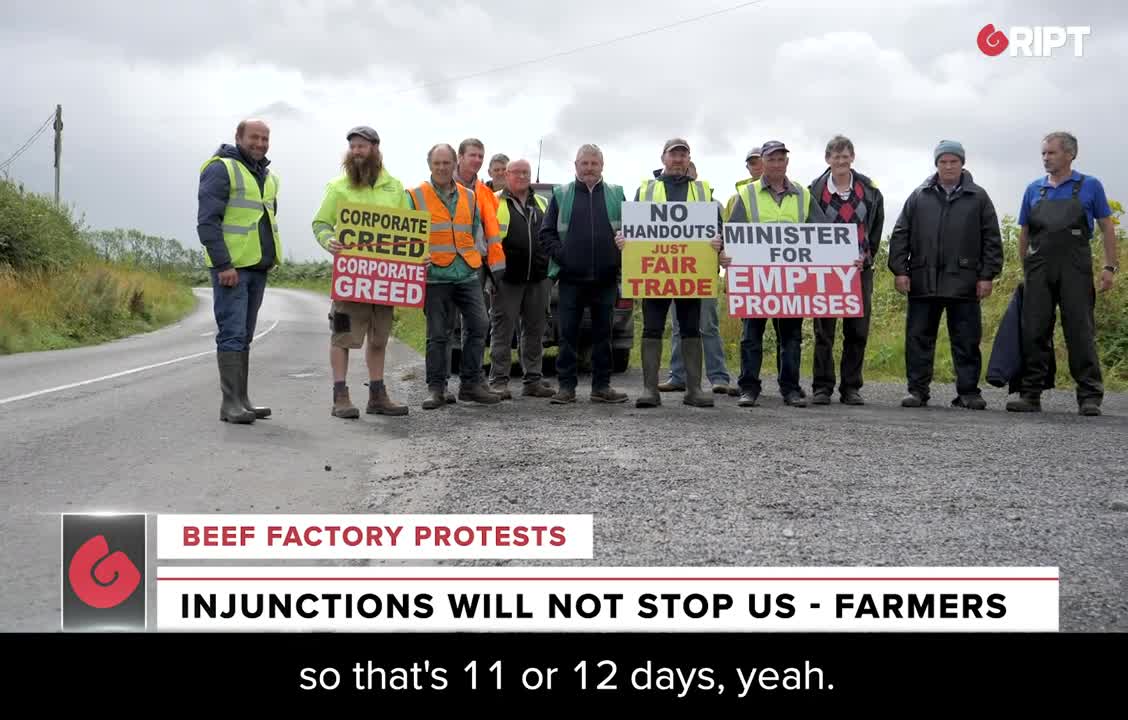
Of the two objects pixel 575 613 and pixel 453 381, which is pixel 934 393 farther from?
pixel 575 613

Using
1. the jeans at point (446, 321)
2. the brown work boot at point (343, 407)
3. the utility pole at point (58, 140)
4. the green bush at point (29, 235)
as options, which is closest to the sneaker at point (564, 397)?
the jeans at point (446, 321)

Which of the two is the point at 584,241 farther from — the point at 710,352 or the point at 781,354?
the point at 710,352

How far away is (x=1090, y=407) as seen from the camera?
344 inches

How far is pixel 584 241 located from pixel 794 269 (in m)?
1.91

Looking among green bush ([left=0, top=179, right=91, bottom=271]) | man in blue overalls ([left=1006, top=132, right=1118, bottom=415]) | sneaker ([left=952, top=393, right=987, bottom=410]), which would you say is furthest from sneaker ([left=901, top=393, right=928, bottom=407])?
green bush ([left=0, top=179, right=91, bottom=271])

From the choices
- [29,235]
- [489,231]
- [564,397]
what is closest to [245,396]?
[489,231]

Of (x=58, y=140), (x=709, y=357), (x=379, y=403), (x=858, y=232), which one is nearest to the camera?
(x=379, y=403)

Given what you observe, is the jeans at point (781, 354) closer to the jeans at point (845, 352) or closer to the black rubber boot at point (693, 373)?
the jeans at point (845, 352)

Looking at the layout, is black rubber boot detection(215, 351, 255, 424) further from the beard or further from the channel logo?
the channel logo

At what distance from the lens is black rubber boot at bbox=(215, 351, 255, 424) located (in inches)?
309

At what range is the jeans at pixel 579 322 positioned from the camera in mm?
9172

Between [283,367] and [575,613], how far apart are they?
1199 cm

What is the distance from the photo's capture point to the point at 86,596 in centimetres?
324

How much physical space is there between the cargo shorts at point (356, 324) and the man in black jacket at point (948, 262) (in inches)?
182
